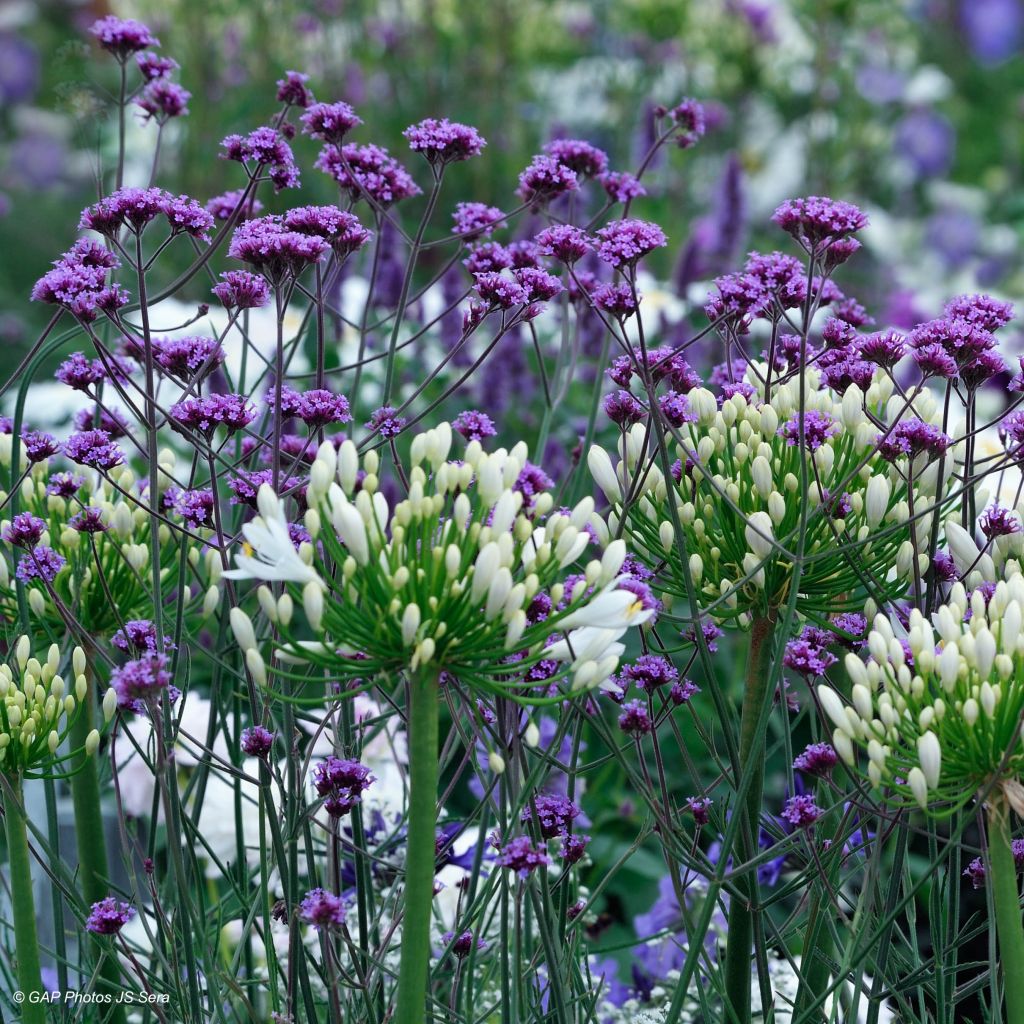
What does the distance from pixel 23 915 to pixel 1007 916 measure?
1.07 meters

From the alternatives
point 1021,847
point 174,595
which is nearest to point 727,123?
point 174,595

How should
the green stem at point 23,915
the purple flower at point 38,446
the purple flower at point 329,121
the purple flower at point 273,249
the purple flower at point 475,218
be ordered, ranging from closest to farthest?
the purple flower at point 273,249, the green stem at point 23,915, the purple flower at point 38,446, the purple flower at point 329,121, the purple flower at point 475,218

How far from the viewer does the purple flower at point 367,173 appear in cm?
183

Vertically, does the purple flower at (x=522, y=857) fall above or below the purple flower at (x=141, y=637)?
below

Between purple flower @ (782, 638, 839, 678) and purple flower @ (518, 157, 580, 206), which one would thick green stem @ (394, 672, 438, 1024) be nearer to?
purple flower @ (782, 638, 839, 678)

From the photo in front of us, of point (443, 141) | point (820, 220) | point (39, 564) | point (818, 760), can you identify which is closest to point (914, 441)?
point (820, 220)

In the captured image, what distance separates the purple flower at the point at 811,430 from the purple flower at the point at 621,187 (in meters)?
0.46

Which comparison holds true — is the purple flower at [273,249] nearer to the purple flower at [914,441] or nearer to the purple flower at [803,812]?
the purple flower at [914,441]

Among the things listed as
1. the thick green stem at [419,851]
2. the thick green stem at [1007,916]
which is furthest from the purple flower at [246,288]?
the thick green stem at [1007,916]

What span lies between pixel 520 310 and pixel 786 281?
1.04ft

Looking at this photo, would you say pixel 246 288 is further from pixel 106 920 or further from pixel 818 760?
pixel 818 760

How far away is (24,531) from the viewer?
64.9 inches

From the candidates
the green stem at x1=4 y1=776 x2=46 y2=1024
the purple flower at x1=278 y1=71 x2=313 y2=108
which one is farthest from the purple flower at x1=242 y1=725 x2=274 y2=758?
the purple flower at x1=278 y1=71 x2=313 y2=108

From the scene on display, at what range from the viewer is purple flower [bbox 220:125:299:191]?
1707 millimetres
